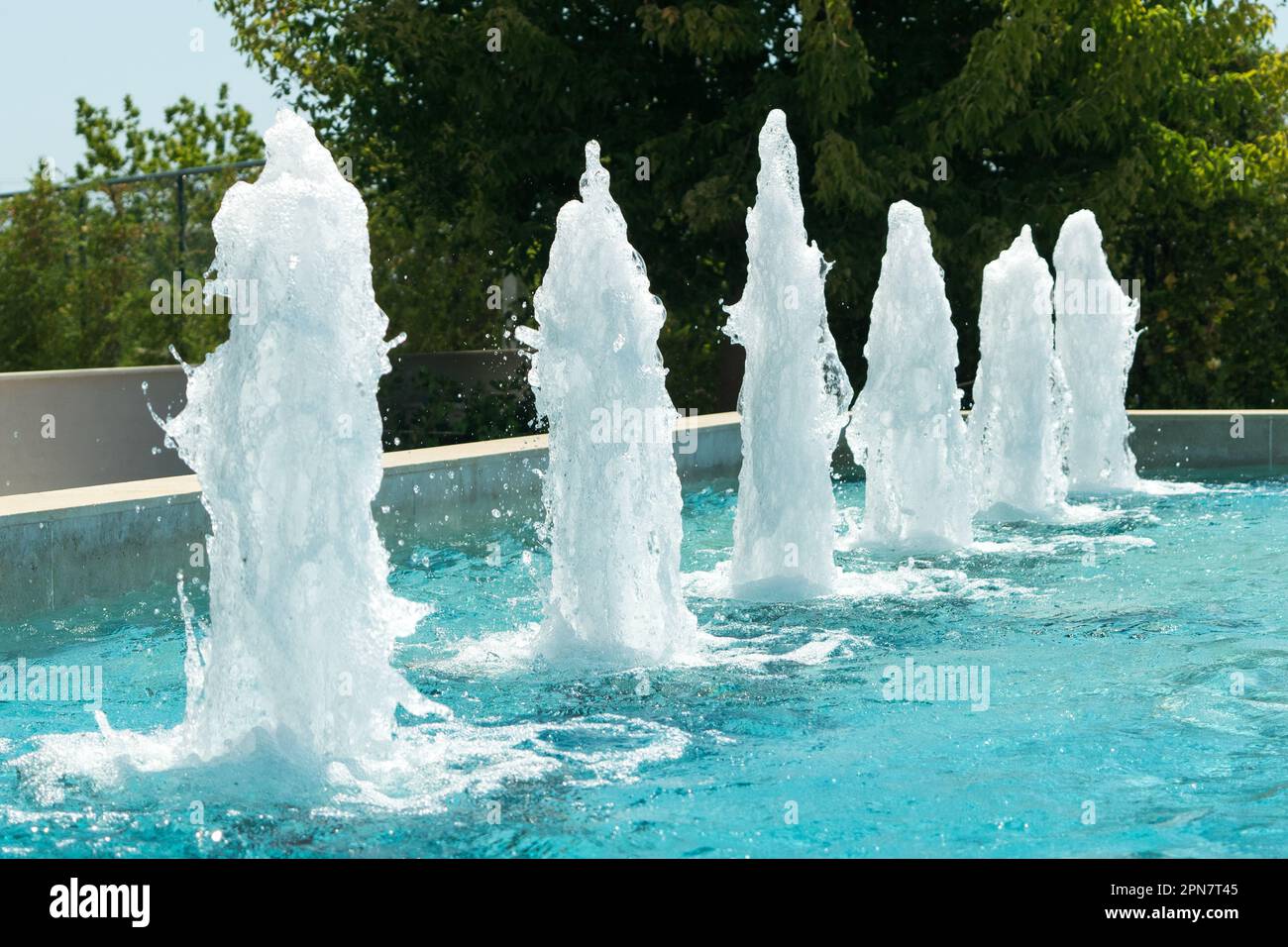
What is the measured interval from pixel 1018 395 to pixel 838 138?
5.50 meters

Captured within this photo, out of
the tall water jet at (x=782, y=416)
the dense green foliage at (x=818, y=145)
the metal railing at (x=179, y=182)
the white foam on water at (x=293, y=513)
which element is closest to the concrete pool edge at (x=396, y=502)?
the white foam on water at (x=293, y=513)

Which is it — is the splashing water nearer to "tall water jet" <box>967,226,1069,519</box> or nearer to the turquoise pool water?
the turquoise pool water

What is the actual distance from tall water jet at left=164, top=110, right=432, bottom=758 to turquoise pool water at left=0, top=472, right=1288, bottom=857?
0.28 m

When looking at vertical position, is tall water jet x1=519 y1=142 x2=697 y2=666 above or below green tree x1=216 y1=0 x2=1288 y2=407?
below

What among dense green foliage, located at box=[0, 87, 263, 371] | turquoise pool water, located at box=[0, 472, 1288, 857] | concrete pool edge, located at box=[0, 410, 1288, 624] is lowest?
turquoise pool water, located at box=[0, 472, 1288, 857]

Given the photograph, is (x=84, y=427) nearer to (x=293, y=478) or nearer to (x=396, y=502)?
(x=396, y=502)

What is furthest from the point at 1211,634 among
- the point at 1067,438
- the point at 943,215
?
the point at 943,215

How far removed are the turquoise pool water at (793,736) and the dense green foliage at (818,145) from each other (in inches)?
373

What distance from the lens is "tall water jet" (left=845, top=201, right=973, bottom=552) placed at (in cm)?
1008

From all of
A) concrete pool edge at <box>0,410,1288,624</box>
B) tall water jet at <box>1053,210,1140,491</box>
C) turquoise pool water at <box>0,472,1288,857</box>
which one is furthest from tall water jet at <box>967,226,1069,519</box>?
turquoise pool water at <box>0,472,1288,857</box>

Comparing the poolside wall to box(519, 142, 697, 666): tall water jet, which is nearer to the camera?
box(519, 142, 697, 666): tall water jet
